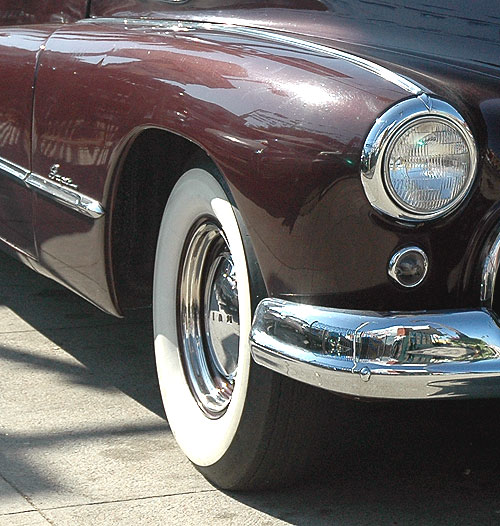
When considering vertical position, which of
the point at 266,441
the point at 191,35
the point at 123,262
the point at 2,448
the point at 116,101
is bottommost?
the point at 2,448

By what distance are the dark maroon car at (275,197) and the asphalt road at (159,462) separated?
11 cm

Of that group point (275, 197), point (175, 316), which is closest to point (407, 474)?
point (175, 316)

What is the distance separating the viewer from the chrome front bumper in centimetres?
205

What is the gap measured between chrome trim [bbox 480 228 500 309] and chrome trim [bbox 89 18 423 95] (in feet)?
1.12

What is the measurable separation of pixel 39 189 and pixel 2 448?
784 mm

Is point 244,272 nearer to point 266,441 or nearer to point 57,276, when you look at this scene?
point 266,441

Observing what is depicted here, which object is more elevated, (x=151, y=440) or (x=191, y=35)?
(x=191, y=35)

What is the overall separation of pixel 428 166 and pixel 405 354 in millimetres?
366

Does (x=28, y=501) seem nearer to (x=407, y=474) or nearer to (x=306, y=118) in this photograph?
(x=407, y=474)

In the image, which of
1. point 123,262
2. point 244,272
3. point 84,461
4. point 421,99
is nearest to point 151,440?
point 84,461

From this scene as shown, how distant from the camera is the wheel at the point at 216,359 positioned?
2336mm

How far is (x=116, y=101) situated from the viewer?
2.63 meters

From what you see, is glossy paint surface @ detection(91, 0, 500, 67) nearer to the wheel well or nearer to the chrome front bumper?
the wheel well

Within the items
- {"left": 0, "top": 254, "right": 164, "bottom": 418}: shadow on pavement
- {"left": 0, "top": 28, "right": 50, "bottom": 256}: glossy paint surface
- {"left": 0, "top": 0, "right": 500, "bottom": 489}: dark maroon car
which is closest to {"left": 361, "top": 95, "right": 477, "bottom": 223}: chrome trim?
{"left": 0, "top": 0, "right": 500, "bottom": 489}: dark maroon car
